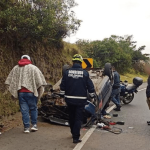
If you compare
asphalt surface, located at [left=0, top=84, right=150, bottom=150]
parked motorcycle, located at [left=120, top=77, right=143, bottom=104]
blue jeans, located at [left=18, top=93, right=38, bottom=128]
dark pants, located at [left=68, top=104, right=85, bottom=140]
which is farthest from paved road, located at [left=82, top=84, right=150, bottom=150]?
parked motorcycle, located at [left=120, top=77, right=143, bottom=104]

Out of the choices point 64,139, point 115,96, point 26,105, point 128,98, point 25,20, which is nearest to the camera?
point 64,139

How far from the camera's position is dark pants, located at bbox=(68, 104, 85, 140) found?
18.6 feet

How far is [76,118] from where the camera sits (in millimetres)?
5773

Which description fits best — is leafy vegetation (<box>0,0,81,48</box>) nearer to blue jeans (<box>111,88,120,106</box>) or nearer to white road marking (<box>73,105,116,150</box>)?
blue jeans (<box>111,88,120,106</box>)

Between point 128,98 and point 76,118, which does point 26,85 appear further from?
point 128,98

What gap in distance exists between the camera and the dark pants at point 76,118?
18.6 feet

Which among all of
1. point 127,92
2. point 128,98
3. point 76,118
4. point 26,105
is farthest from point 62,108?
point 128,98

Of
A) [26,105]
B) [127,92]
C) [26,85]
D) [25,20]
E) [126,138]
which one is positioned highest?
[25,20]

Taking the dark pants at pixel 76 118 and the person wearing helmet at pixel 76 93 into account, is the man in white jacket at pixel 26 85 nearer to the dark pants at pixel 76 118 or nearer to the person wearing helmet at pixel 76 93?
the person wearing helmet at pixel 76 93

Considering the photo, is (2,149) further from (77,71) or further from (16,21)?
(16,21)

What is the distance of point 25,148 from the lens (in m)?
5.24

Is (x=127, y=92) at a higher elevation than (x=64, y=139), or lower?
higher

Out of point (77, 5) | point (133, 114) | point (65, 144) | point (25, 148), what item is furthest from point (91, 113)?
point (77, 5)

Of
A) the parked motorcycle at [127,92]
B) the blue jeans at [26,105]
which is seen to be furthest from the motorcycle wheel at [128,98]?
the blue jeans at [26,105]
